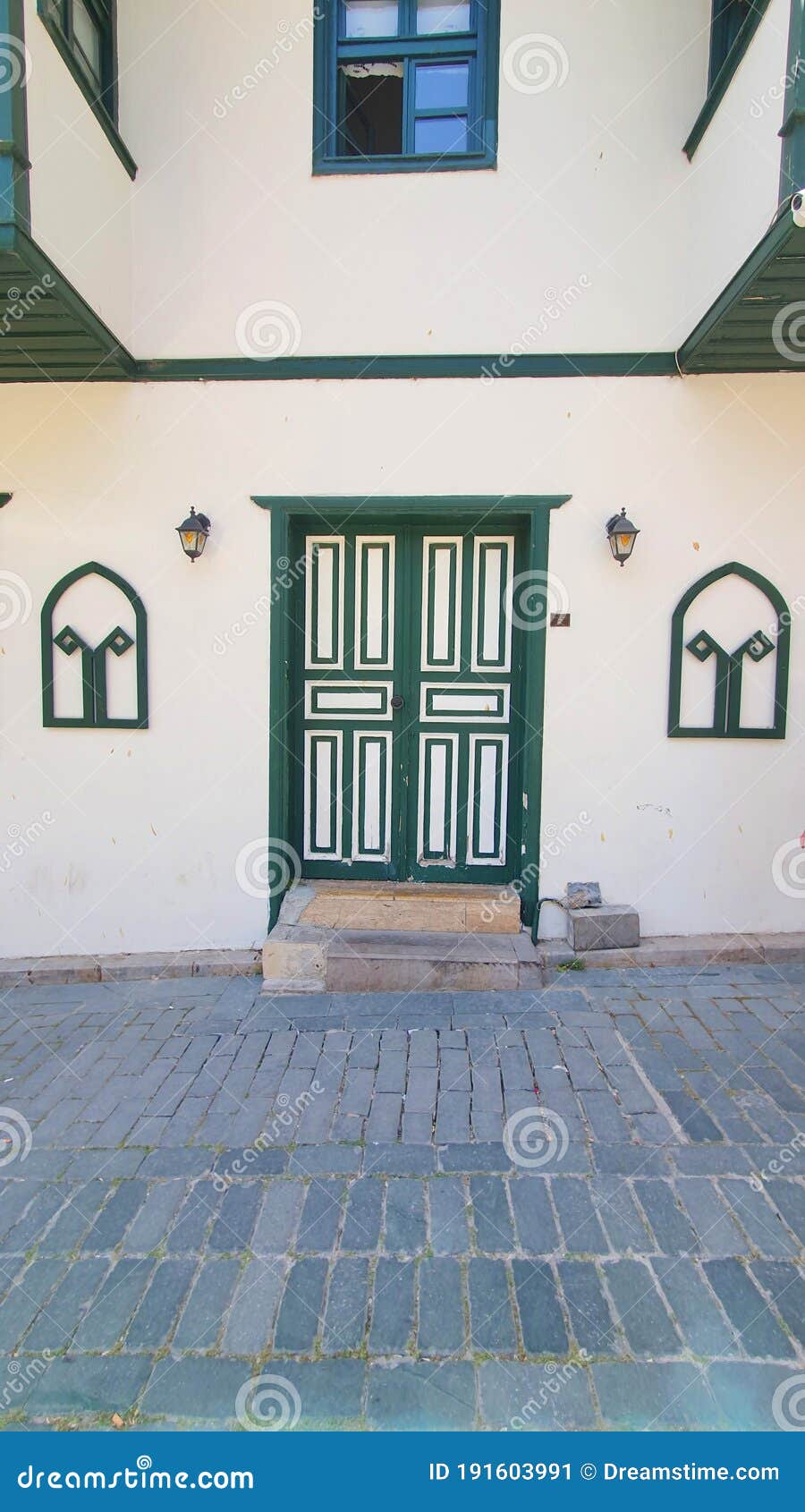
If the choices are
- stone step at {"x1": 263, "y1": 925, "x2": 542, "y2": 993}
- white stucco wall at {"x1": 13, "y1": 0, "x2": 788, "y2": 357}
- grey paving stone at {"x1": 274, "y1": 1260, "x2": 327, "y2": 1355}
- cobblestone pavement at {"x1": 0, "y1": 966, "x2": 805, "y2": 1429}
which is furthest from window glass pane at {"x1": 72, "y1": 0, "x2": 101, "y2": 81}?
grey paving stone at {"x1": 274, "y1": 1260, "x2": 327, "y2": 1355}

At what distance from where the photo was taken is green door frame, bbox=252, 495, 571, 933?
4195 mm

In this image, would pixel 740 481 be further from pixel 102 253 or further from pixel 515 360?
pixel 102 253

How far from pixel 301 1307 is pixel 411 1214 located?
0.46m

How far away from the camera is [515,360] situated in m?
4.13

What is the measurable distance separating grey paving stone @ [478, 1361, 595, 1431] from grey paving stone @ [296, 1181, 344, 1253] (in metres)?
0.63

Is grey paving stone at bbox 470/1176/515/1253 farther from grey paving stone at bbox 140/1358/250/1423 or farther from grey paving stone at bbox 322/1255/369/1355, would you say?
grey paving stone at bbox 140/1358/250/1423

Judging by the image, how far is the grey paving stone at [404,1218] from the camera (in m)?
2.31

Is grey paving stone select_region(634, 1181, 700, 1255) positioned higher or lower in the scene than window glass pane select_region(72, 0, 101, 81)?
lower

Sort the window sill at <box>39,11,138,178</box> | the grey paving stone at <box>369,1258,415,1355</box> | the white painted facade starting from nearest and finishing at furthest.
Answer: the grey paving stone at <box>369,1258,415,1355</box>, the window sill at <box>39,11,138,178</box>, the white painted facade

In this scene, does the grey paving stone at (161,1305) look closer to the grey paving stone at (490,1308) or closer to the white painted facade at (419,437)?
the grey paving stone at (490,1308)

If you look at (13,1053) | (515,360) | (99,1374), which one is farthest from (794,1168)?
(515,360)

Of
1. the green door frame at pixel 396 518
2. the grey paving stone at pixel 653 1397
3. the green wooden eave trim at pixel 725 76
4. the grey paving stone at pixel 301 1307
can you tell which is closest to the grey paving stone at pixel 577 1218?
the grey paving stone at pixel 653 1397

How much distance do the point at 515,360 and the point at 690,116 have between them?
62.8 inches

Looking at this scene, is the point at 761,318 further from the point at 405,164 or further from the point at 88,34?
the point at 88,34
